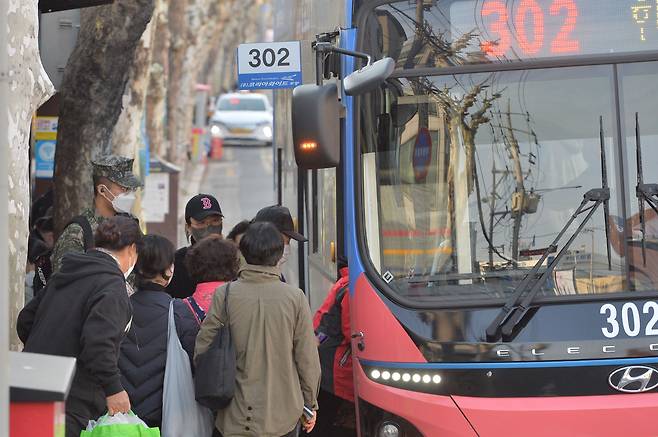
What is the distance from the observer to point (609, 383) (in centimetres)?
555

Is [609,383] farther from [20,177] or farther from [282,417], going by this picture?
[20,177]

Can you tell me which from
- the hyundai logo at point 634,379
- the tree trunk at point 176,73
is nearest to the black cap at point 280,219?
the hyundai logo at point 634,379

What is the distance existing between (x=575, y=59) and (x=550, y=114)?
0.29 m

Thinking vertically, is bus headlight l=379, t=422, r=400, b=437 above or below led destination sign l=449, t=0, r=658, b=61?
below

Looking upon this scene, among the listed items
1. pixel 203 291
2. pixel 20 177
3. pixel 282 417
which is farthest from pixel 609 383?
pixel 20 177

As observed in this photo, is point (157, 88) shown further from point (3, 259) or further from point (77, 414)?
point (3, 259)

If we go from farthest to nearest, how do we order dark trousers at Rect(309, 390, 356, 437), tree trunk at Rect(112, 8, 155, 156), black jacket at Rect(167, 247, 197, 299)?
tree trunk at Rect(112, 8, 155, 156) → dark trousers at Rect(309, 390, 356, 437) → black jacket at Rect(167, 247, 197, 299)

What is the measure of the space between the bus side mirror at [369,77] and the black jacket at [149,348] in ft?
4.30

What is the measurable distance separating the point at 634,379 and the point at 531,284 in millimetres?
618

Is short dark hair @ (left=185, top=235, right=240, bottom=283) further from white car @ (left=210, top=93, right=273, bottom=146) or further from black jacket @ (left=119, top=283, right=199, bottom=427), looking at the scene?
white car @ (left=210, top=93, right=273, bottom=146)

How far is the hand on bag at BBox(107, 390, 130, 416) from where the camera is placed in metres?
5.26

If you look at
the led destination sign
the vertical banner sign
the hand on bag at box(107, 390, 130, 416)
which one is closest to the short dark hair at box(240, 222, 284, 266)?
the hand on bag at box(107, 390, 130, 416)

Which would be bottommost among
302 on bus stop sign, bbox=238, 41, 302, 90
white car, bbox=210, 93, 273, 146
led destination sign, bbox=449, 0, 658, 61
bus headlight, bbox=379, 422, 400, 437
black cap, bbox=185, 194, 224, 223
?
bus headlight, bbox=379, 422, 400, 437

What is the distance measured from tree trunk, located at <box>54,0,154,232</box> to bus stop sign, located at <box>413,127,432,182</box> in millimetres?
5544
